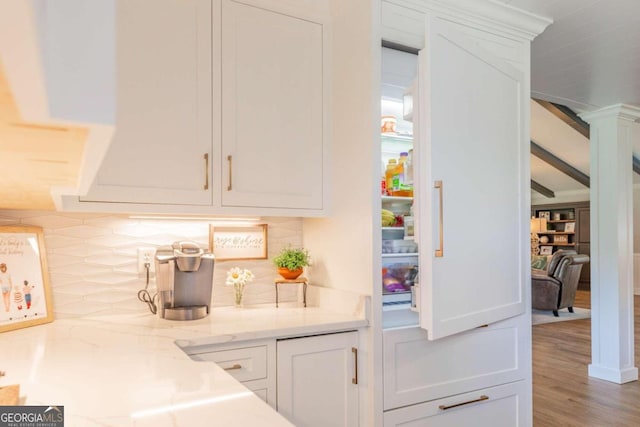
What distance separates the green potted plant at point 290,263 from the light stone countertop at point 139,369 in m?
0.28

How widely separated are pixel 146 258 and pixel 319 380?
917 millimetres

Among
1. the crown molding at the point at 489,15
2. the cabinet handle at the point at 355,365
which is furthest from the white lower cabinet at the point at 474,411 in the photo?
the crown molding at the point at 489,15

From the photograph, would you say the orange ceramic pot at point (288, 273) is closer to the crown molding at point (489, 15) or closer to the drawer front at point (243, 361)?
the drawer front at point (243, 361)

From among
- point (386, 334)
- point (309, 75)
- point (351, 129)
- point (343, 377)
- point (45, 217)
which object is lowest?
point (343, 377)

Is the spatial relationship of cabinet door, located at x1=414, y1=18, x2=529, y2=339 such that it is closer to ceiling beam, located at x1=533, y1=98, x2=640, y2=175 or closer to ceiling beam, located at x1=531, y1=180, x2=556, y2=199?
ceiling beam, located at x1=533, y1=98, x2=640, y2=175

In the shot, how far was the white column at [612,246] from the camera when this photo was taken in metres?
3.77

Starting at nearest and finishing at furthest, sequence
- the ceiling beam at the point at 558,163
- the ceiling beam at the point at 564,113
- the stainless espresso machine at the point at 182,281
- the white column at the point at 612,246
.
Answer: the stainless espresso machine at the point at 182,281 < the white column at the point at 612,246 < the ceiling beam at the point at 564,113 < the ceiling beam at the point at 558,163

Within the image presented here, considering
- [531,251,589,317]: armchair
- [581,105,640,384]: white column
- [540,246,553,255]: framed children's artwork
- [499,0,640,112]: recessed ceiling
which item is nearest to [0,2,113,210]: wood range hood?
[499,0,640,112]: recessed ceiling

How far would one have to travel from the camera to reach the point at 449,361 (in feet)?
6.72

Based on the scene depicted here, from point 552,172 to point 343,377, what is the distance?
9.73 m

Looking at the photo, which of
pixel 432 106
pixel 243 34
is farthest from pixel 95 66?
pixel 243 34

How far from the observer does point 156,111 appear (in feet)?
5.90

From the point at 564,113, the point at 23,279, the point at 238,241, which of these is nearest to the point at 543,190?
the point at 564,113

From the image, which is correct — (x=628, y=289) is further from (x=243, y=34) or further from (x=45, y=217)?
(x=45, y=217)
